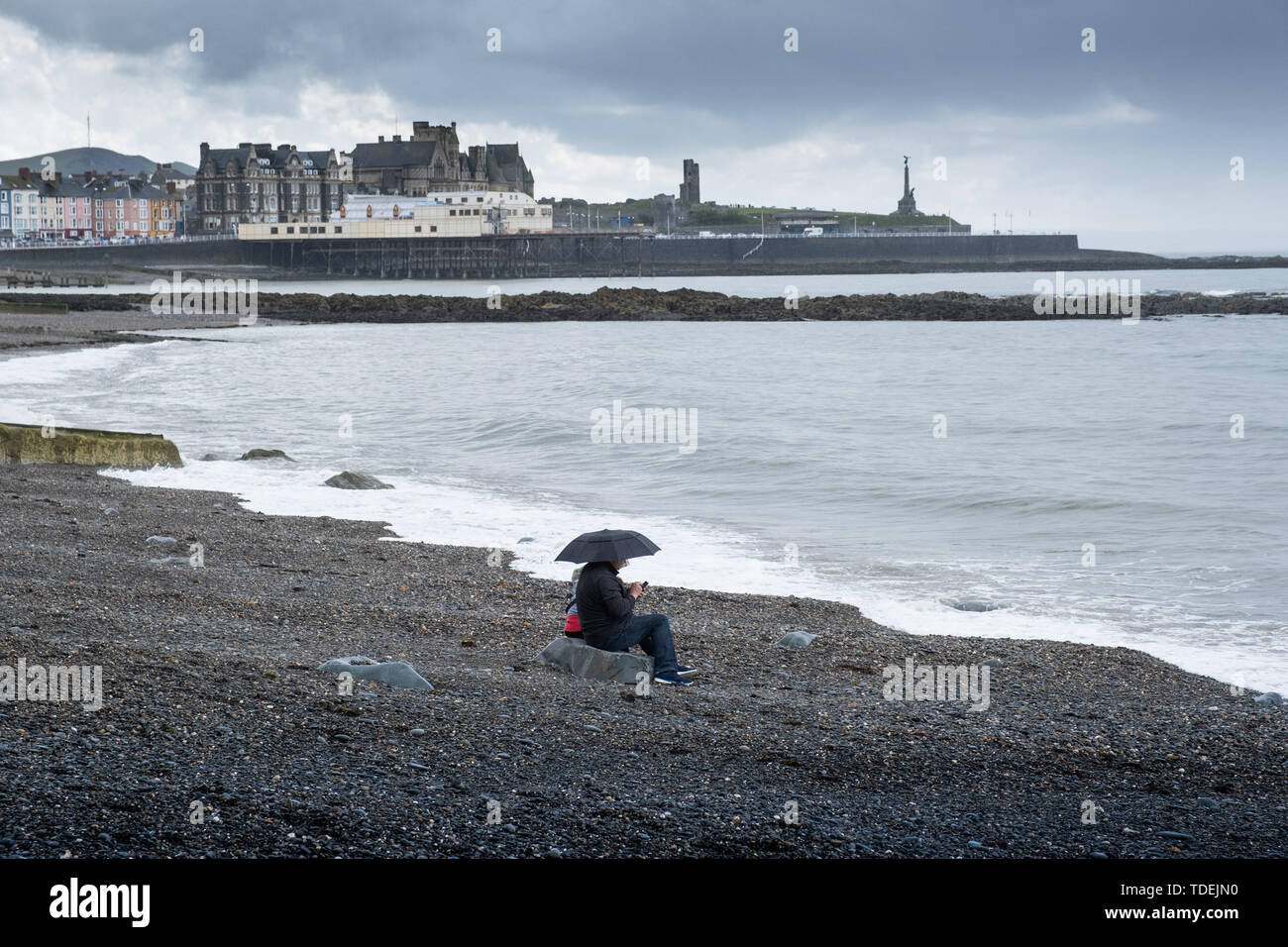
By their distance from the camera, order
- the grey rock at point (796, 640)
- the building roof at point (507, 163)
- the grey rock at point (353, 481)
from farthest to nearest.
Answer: the building roof at point (507, 163), the grey rock at point (353, 481), the grey rock at point (796, 640)

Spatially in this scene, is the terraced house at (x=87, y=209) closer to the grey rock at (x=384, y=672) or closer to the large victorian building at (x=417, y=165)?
the large victorian building at (x=417, y=165)

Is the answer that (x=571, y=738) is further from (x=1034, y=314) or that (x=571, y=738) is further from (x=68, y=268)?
(x=68, y=268)

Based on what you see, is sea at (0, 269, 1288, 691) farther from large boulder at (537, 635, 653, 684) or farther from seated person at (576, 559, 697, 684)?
seated person at (576, 559, 697, 684)

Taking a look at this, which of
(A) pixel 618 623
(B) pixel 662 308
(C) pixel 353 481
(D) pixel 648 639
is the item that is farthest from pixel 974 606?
(B) pixel 662 308

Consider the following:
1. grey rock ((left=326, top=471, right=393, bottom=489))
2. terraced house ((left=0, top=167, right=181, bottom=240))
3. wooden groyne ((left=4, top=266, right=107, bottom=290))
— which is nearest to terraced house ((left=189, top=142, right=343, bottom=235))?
terraced house ((left=0, top=167, right=181, bottom=240))

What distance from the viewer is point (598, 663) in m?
8.30

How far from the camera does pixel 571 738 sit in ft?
22.0

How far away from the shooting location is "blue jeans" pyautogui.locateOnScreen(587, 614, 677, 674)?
8.30 m

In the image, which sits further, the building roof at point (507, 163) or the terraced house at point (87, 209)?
the building roof at point (507, 163)

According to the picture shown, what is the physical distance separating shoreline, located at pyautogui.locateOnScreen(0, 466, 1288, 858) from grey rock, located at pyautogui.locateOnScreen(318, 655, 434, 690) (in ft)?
0.54

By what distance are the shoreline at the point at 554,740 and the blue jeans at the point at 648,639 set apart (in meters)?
0.41

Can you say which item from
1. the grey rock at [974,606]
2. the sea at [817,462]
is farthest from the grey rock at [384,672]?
the grey rock at [974,606]

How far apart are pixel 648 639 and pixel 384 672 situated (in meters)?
1.79

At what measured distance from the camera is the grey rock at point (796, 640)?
9524 mm
